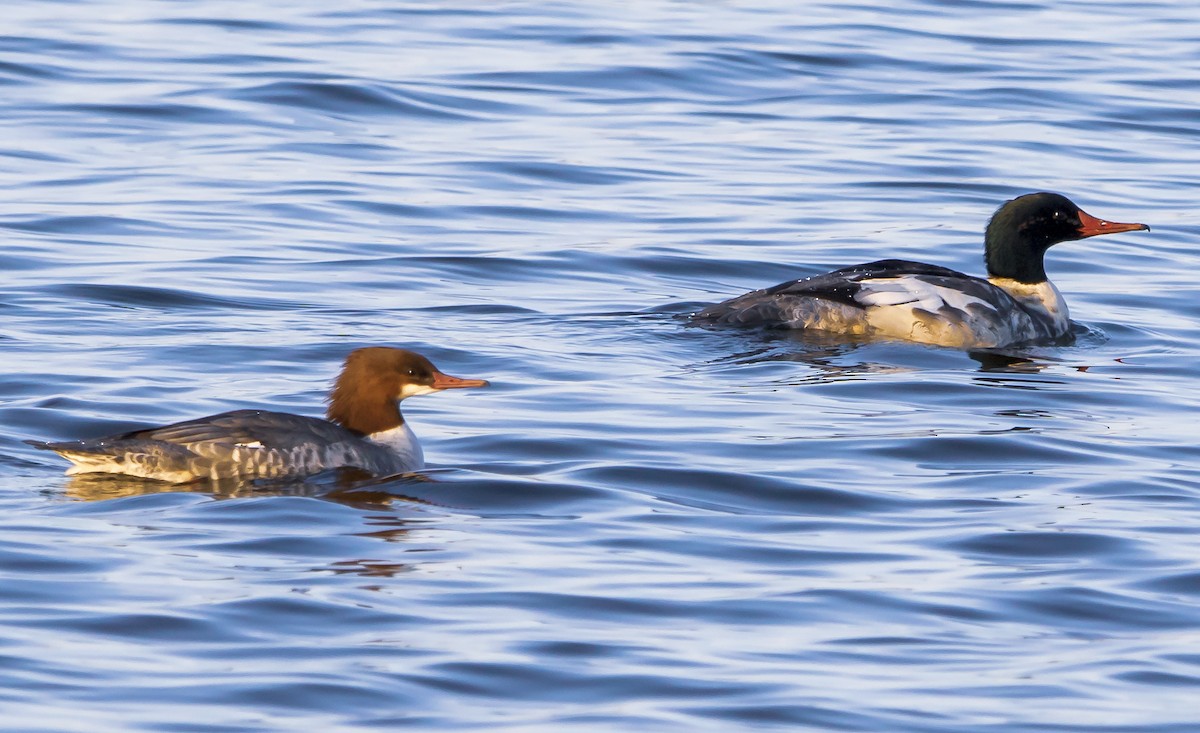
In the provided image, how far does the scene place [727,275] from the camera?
14.5 metres

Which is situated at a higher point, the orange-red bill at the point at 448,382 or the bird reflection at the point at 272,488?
the orange-red bill at the point at 448,382

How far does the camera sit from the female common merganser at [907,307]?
41.2 feet

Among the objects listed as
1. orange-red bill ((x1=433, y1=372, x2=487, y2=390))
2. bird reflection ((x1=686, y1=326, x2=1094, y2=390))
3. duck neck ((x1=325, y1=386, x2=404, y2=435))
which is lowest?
bird reflection ((x1=686, y1=326, x2=1094, y2=390))

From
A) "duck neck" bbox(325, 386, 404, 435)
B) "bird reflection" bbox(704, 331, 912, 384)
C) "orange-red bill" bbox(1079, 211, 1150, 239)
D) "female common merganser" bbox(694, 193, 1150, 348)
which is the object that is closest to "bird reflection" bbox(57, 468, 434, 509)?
"duck neck" bbox(325, 386, 404, 435)

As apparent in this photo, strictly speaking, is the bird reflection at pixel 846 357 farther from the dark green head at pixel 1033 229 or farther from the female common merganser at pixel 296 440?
the female common merganser at pixel 296 440

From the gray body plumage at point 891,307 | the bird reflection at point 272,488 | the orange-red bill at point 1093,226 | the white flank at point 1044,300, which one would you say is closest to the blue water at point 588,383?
the bird reflection at point 272,488

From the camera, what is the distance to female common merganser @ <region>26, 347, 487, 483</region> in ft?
28.8

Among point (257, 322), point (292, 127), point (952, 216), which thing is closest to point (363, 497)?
point (257, 322)

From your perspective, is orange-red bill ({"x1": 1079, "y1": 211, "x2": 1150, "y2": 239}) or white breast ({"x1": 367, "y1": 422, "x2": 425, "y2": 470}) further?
orange-red bill ({"x1": 1079, "y1": 211, "x2": 1150, "y2": 239})

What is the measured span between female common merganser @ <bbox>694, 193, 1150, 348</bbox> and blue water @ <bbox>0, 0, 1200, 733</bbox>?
201mm

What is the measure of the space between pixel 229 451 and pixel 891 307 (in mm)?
5040

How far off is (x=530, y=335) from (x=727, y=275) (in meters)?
2.57

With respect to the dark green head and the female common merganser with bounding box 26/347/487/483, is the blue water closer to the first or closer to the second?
the female common merganser with bounding box 26/347/487/483

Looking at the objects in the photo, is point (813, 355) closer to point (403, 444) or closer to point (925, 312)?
point (925, 312)
